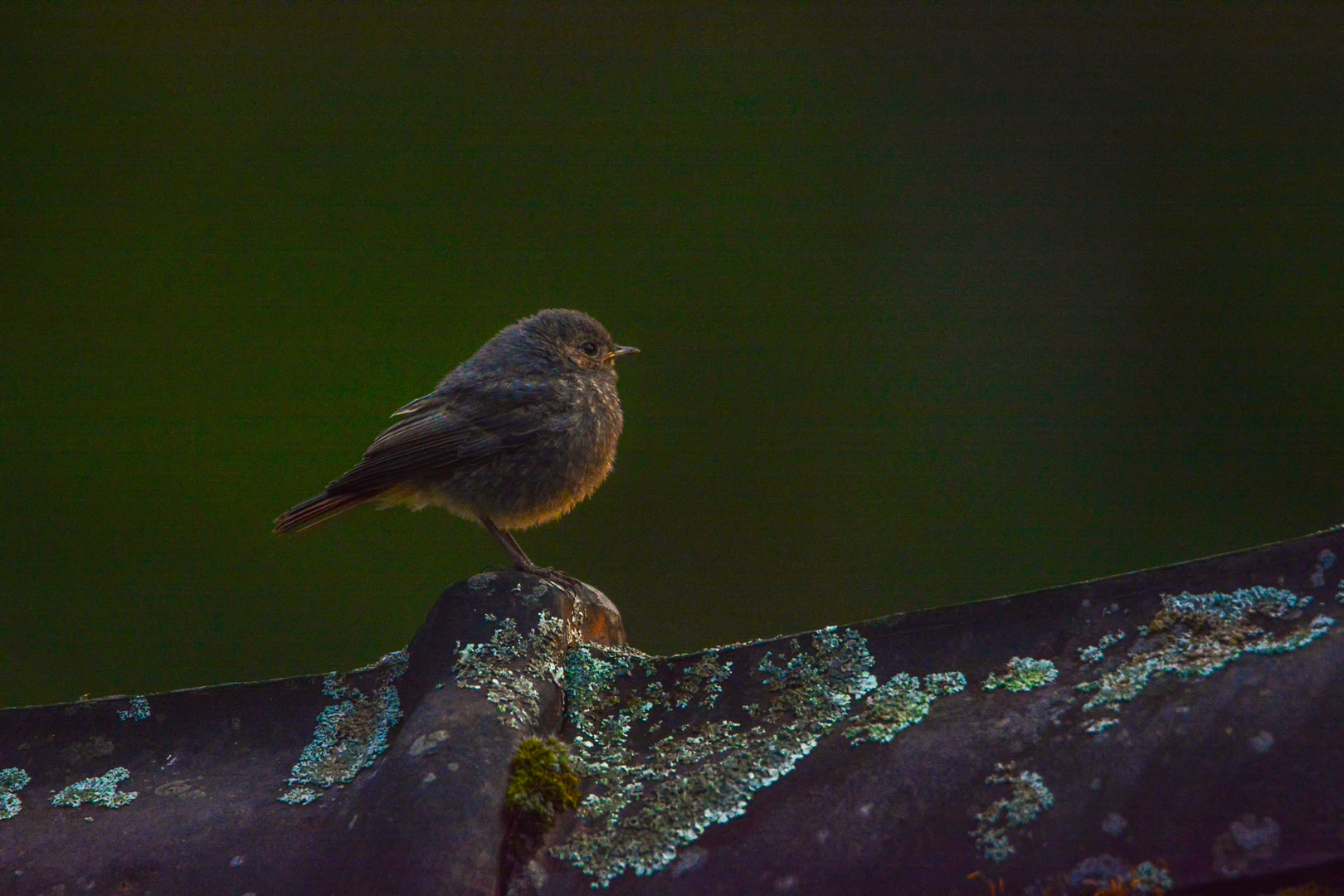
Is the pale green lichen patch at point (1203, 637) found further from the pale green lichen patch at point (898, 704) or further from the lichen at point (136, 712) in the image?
the lichen at point (136, 712)

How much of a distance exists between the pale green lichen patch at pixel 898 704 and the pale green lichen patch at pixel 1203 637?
0.23 m

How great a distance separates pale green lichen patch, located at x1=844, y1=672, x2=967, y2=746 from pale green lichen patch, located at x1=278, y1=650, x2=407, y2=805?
2.84ft

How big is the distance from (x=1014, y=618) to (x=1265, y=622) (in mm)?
382

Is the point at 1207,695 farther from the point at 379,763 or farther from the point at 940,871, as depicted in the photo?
the point at 379,763

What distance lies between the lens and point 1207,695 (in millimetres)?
1457

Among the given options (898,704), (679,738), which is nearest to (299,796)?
(679,738)

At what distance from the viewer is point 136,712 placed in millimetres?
2236

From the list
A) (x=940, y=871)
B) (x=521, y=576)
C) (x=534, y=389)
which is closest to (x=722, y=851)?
(x=940, y=871)

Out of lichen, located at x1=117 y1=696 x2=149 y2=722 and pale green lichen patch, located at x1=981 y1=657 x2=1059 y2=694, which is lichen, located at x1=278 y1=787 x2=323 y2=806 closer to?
lichen, located at x1=117 y1=696 x2=149 y2=722

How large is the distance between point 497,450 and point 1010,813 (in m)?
2.50

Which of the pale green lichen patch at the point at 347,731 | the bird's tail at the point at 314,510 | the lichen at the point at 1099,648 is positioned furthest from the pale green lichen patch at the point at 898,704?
the bird's tail at the point at 314,510

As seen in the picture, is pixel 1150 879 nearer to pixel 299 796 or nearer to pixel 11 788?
pixel 299 796

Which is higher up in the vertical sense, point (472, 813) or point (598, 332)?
point (598, 332)

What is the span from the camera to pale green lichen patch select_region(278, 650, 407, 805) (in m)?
1.95
